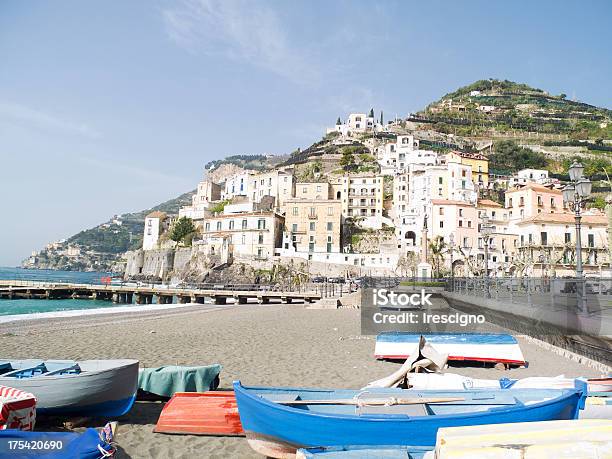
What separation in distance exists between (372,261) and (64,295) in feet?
133

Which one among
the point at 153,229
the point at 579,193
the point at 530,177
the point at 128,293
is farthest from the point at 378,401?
the point at 153,229

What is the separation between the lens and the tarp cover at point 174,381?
820 centimetres

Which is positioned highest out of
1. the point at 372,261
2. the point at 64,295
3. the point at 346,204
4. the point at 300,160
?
the point at 300,160

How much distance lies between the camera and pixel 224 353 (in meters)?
14.1

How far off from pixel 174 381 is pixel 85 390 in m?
1.83

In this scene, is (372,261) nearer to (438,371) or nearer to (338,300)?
(338,300)

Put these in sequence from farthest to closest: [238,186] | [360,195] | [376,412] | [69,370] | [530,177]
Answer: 1. [238,186]
2. [530,177]
3. [360,195]
4. [69,370]
5. [376,412]

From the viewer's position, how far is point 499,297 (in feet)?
75.3

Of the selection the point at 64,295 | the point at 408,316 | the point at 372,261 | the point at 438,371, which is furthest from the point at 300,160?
the point at 438,371

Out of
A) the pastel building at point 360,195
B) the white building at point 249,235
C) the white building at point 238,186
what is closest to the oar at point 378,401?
the white building at point 249,235

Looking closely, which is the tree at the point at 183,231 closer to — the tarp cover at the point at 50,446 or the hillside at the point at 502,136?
the hillside at the point at 502,136

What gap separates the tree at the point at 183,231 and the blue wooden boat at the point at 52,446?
81628mm

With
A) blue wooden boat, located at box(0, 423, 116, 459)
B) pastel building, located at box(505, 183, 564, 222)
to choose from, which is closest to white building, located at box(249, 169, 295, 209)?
pastel building, located at box(505, 183, 564, 222)

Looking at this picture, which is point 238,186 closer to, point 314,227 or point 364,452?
point 314,227
